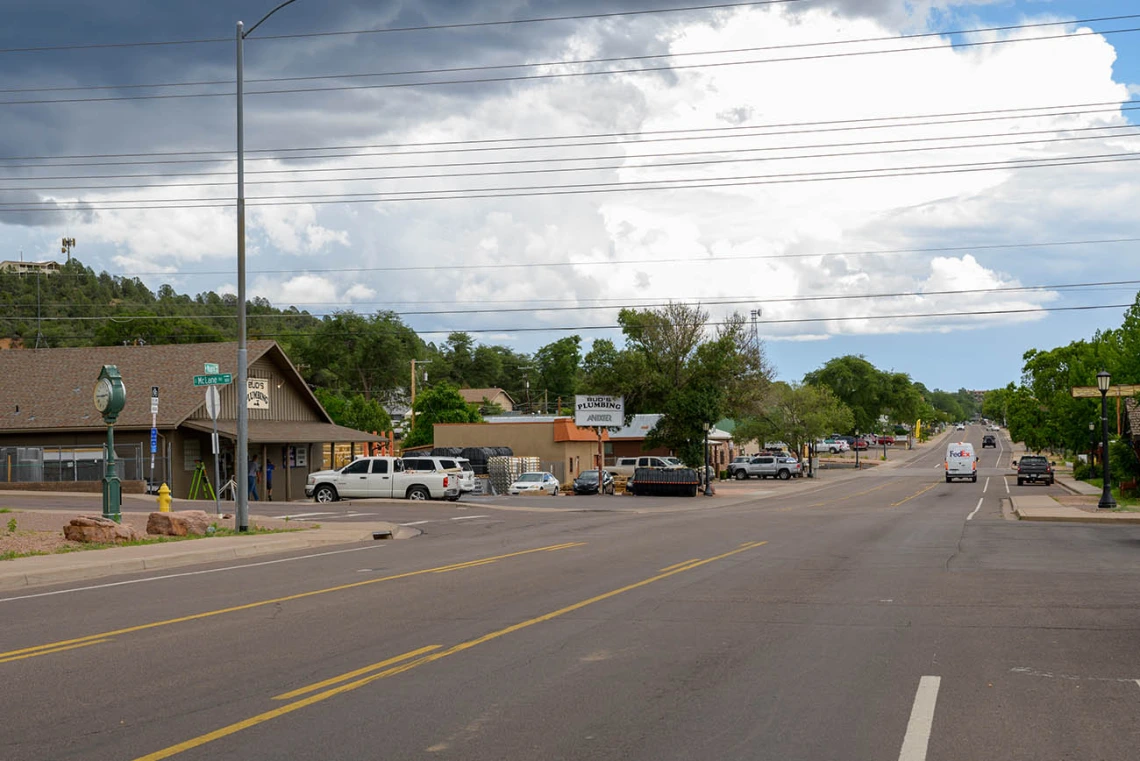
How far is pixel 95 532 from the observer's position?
2061cm

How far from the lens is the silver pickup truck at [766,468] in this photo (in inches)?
3147

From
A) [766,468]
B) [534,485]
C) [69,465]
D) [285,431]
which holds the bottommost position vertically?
[766,468]

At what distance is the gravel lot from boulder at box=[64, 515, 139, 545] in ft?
0.56

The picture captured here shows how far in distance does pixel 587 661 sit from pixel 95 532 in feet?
47.2

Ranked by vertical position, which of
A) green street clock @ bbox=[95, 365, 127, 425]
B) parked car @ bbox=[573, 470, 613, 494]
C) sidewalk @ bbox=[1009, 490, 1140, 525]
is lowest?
sidewalk @ bbox=[1009, 490, 1140, 525]

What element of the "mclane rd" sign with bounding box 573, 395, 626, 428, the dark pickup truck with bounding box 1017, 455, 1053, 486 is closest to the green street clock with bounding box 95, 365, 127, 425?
the "mclane rd" sign with bounding box 573, 395, 626, 428

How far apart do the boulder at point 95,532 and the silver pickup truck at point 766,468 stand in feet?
207

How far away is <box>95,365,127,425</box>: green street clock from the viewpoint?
24.5 metres

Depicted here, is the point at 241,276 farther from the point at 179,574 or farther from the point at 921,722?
the point at 921,722

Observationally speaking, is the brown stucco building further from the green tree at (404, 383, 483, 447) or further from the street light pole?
the green tree at (404, 383, 483, 447)

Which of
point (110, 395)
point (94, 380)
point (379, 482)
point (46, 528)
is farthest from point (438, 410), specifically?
point (46, 528)

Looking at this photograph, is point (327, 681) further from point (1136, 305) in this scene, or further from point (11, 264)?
point (11, 264)

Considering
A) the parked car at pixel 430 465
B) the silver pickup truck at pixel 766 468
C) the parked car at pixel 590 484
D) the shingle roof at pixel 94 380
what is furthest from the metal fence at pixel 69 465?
the silver pickup truck at pixel 766 468

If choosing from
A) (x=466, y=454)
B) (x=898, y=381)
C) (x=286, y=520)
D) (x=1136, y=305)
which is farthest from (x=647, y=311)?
(x=898, y=381)
